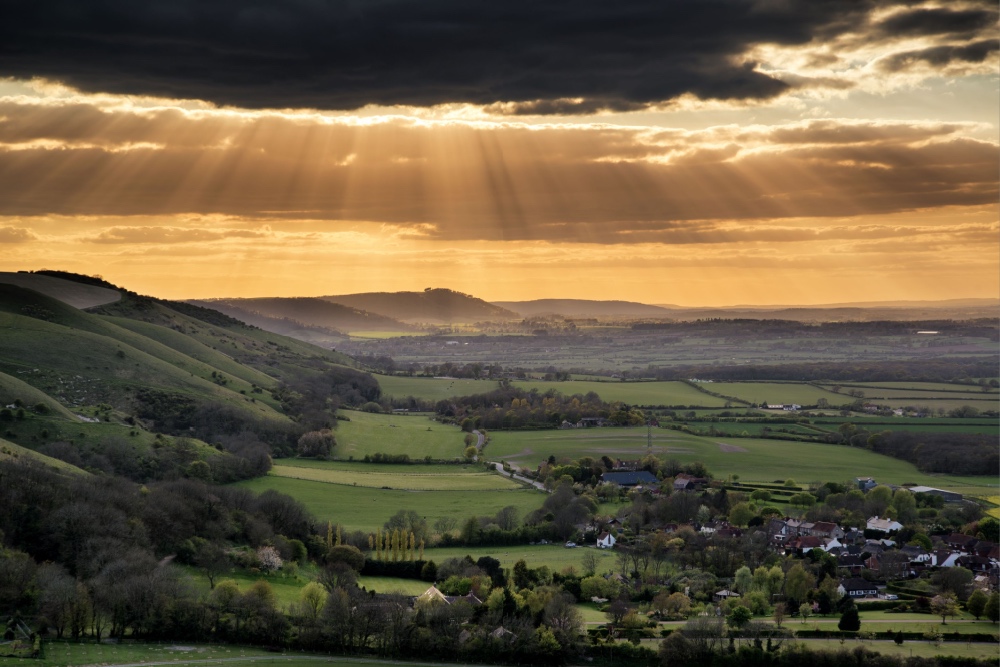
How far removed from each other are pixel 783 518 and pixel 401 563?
924 inches

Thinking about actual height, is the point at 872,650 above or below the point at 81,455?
below

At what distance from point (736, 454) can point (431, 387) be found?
5674cm

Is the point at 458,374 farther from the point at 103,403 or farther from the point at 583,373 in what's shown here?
the point at 103,403

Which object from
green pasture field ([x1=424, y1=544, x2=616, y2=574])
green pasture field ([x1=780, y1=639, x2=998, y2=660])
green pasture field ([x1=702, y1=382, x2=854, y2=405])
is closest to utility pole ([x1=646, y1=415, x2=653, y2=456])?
green pasture field ([x1=702, y1=382, x2=854, y2=405])

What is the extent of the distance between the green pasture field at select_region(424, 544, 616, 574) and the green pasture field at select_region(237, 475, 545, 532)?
5.00 meters

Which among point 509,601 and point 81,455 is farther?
point 81,455

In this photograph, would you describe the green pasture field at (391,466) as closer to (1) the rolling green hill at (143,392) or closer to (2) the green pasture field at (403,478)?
(2) the green pasture field at (403,478)

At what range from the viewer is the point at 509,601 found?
44.6m

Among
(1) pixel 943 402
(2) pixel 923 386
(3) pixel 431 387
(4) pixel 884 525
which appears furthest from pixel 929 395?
(4) pixel 884 525

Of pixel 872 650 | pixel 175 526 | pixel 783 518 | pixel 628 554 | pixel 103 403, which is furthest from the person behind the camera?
pixel 103 403

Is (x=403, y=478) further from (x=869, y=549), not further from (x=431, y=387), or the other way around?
(x=431, y=387)

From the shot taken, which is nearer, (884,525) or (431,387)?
(884,525)

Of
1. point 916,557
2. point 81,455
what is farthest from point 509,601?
point 81,455

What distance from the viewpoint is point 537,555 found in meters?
56.2
